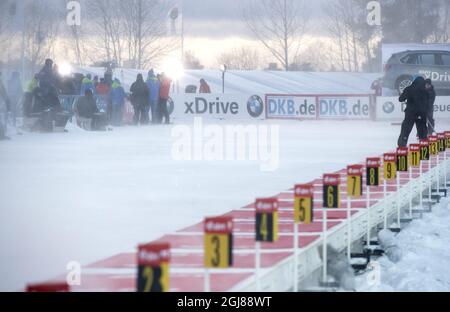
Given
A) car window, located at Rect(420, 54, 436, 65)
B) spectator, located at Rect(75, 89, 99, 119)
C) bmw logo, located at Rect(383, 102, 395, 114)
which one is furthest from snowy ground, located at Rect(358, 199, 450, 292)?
car window, located at Rect(420, 54, 436, 65)

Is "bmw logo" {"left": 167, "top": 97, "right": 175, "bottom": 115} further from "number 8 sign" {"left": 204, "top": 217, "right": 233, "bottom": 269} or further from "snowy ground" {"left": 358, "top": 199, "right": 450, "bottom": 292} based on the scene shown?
"number 8 sign" {"left": 204, "top": 217, "right": 233, "bottom": 269}

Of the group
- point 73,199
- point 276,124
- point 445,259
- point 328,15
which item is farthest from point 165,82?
point 328,15

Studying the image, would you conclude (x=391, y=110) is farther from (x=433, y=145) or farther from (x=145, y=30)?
(x=145, y=30)

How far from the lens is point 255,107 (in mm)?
43375

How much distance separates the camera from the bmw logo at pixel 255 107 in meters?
43.4

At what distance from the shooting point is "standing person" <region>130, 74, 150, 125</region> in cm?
3544

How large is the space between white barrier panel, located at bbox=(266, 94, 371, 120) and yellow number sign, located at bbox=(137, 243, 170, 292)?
3754cm

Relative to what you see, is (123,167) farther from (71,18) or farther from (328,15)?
(328,15)

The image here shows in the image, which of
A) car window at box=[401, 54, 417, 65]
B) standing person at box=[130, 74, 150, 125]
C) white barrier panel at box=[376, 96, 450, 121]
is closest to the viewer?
standing person at box=[130, 74, 150, 125]

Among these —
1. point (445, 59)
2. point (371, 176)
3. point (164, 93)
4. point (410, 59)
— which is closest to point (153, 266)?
point (371, 176)

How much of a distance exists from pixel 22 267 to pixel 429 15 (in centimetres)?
7159

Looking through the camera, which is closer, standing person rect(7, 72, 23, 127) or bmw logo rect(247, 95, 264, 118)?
standing person rect(7, 72, 23, 127)

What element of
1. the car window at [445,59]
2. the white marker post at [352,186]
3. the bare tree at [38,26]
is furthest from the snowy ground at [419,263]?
the bare tree at [38,26]

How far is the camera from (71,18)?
191ft
